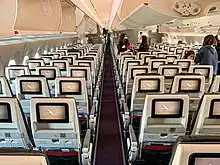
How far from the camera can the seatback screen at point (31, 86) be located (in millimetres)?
5422

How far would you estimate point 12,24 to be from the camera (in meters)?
4.28

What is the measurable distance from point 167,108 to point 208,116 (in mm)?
463

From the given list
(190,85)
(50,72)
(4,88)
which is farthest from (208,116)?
(50,72)

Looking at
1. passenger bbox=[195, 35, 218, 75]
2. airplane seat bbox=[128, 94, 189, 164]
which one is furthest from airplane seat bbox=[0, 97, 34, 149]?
passenger bbox=[195, 35, 218, 75]

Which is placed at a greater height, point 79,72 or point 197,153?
point 197,153

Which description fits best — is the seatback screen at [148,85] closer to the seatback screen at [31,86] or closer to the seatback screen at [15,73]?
the seatback screen at [31,86]

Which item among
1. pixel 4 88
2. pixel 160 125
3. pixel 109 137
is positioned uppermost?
pixel 4 88

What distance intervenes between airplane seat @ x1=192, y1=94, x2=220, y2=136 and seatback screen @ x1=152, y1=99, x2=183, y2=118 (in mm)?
243

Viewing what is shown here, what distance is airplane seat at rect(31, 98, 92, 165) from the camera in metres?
3.65

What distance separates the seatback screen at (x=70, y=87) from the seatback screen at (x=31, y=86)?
384mm

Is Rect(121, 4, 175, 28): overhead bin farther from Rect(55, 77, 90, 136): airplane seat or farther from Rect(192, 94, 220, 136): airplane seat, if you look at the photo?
Rect(192, 94, 220, 136): airplane seat

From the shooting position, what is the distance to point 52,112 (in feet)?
12.2

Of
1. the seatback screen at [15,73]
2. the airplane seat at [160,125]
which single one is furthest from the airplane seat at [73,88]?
the seatback screen at [15,73]

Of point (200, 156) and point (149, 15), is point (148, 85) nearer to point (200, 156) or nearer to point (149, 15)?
point (149, 15)
